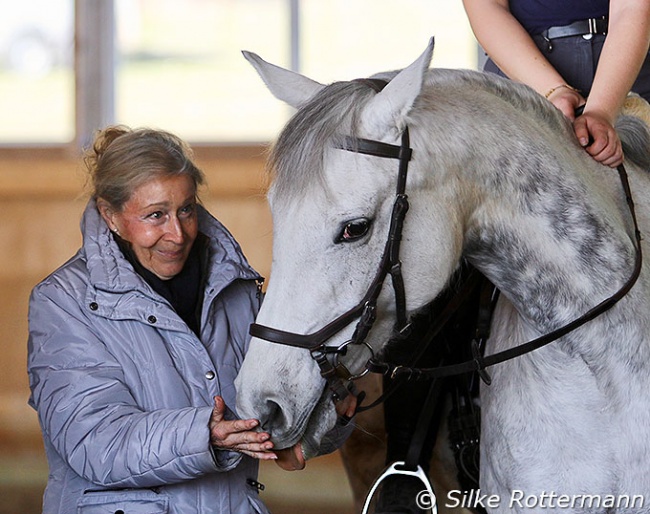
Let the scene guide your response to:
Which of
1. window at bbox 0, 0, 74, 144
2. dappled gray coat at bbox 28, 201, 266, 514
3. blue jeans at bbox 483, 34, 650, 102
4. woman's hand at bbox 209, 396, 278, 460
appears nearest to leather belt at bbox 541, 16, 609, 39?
blue jeans at bbox 483, 34, 650, 102

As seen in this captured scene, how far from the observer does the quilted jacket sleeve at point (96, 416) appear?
1770 mm

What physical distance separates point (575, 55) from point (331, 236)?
88cm

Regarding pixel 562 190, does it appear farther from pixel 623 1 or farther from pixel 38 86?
pixel 38 86

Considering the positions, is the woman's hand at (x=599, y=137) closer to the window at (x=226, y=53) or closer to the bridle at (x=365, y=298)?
the bridle at (x=365, y=298)

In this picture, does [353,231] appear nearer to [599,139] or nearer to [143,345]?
[599,139]

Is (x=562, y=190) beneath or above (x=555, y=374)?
above

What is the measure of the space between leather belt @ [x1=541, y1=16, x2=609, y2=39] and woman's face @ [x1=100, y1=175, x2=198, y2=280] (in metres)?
0.82

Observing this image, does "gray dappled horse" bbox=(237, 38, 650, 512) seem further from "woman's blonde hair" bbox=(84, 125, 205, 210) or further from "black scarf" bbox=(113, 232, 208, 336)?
"black scarf" bbox=(113, 232, 208, 336)

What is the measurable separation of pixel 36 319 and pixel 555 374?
103 centimetres

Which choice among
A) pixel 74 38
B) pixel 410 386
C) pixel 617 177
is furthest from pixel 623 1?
pixel 74 38

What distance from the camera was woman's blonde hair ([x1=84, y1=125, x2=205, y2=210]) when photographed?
2.04m

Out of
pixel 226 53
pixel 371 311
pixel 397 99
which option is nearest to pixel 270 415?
pixel 371 311

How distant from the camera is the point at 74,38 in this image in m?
3.97

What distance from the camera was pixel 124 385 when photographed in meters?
1.93
